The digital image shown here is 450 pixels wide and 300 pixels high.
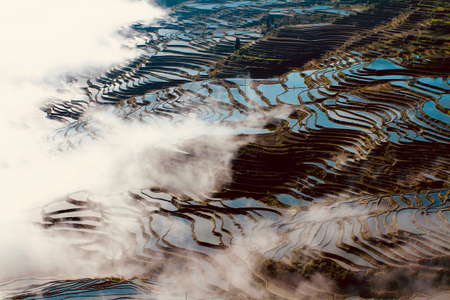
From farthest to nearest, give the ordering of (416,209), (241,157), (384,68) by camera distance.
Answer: (384,68)
(241,157)
(416,209)

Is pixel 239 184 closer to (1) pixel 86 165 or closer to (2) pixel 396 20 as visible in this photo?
(1) pixel 86 165

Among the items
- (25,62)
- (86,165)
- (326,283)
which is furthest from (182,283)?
(25,62)

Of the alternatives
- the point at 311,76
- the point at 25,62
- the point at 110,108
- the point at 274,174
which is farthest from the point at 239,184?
the point at 25,62

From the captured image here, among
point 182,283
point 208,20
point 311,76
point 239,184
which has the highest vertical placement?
point 208,20

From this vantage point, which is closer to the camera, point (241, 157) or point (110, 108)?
point (241, 157)

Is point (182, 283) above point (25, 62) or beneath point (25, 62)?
beneath

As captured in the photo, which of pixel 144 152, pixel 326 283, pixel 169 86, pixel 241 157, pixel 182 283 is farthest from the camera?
pixel 169 86

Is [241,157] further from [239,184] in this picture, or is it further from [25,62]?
[25,62]
